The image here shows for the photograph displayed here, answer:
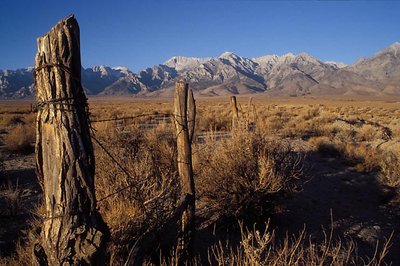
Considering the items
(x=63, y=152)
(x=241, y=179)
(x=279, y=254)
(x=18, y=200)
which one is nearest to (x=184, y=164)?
(x=241, y=179)

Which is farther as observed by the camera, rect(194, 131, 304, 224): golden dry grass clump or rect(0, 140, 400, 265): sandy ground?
rect(194, 131, 304, 224): golden dry grass clump

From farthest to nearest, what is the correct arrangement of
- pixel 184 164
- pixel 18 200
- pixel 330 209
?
pixel 330 209
pixel 18 200
pixel 184 164

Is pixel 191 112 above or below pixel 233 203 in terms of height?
above

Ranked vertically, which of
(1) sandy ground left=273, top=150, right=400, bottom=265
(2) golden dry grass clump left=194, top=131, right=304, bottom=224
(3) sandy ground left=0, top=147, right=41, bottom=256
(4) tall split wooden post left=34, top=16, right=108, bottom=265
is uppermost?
(4) tall split wooden post left=34, top=16, right=108, bottom=265

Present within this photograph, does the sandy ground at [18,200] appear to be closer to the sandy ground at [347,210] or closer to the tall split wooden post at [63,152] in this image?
the tall split wooden post at [63,152]

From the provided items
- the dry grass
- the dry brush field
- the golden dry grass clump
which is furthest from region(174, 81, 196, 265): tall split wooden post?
the golden dry grass clump

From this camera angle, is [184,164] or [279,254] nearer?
[279,254]

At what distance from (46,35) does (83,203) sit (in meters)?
1.38

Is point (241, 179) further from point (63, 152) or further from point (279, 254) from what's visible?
point (63, 152)

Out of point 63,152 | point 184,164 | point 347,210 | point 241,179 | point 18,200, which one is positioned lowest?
point 347,210

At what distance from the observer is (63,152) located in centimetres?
292

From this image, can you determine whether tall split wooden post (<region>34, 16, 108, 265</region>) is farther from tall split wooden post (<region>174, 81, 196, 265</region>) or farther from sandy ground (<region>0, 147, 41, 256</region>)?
sandy ground (<region>0, 147, 41, 256</region>)

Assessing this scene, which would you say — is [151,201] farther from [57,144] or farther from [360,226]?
[360,226]

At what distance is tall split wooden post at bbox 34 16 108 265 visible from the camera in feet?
9.46
